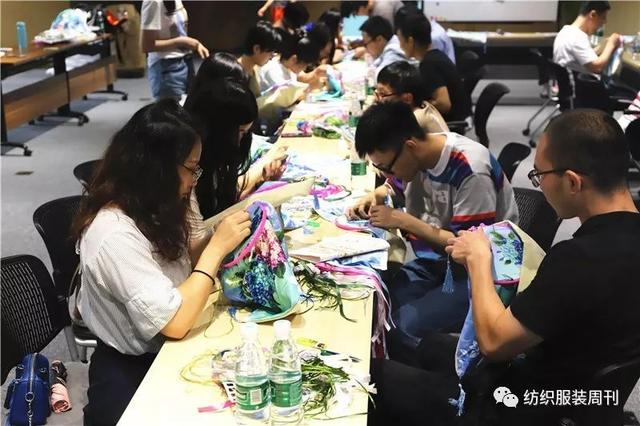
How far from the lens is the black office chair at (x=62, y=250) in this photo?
8.25 feet

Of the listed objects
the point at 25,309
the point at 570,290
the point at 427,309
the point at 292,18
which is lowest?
the point at 427,309

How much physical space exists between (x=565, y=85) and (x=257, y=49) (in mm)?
2987

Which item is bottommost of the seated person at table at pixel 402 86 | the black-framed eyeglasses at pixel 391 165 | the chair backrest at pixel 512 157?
the chair backrest at pixel 512 157

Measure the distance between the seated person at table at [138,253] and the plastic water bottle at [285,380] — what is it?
0.40m

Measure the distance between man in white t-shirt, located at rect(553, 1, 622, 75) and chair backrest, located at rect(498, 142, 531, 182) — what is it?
348cm

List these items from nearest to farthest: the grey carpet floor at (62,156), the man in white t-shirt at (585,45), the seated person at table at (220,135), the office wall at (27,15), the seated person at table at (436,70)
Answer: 1. the seated person at table at (220,135)
2. the grey carpet floor at (62,156)
3. the seated person at table at (436,70)
4. the man in white t-shirt at (585,45)
5. the office wall at (27,15)

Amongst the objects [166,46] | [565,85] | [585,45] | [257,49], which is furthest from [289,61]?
[585,45]

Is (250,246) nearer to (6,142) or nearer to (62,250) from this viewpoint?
(62,250)

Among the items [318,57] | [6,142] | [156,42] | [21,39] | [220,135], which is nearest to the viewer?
[220,135]

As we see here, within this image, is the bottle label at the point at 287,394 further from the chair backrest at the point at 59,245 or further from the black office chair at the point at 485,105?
the black office chair at the point at 485,105

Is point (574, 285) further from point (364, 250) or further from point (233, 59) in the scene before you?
point (233, 59)

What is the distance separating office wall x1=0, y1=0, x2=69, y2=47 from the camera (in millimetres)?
10016

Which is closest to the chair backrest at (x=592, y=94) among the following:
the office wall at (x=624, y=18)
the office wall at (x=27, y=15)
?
the office wall at (x=624, y=18)

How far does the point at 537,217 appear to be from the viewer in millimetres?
2773
